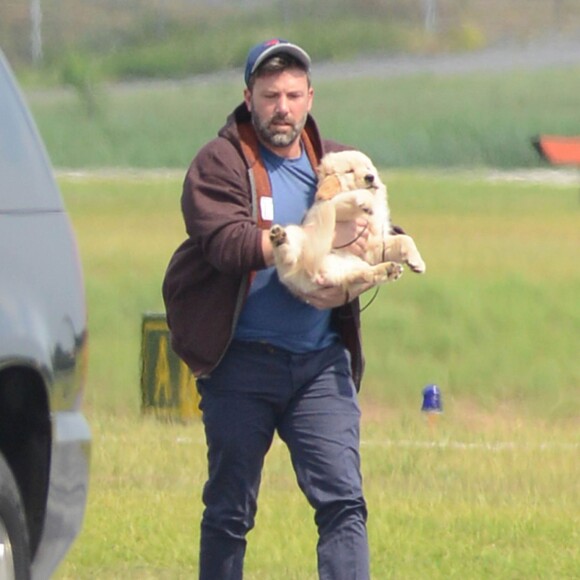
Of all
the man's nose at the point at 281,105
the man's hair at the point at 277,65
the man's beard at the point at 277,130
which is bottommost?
the man's beard at the point at 277,130

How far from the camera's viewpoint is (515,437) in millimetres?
12070

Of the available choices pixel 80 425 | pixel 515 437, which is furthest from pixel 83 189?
pixel 80 425

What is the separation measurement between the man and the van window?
49 centimetres

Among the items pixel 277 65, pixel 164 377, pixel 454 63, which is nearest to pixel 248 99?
pixel 277 65

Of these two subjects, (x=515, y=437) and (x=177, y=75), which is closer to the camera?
(x=515, y=437)

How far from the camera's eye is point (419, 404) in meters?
15.9

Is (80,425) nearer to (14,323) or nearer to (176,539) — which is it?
(14,323)

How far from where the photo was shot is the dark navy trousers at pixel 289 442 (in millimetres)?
6582

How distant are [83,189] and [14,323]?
83.0 feet

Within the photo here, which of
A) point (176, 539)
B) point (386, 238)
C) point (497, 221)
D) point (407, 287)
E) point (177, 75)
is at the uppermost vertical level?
point (177, 75)

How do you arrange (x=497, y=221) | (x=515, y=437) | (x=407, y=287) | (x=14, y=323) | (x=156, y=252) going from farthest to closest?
1. (x=497, y=221)
2. (x=156, y=252)
3. (x=407, y=287)
4. (x=515, y=437)
5. (x=14, y=323)

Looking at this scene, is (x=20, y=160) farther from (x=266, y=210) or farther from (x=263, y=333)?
(x=263, y=333)

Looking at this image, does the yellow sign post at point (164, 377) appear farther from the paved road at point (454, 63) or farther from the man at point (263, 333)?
the paved road at point (454, 63)

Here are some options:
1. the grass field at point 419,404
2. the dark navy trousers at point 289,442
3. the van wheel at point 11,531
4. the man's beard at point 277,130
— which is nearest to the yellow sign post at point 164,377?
the grass field at point 419,404
